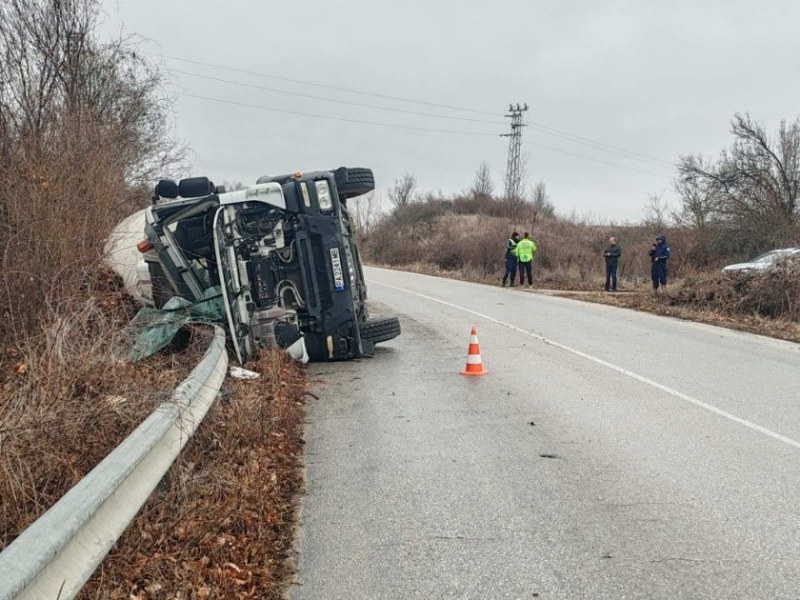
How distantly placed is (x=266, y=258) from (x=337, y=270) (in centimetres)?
92

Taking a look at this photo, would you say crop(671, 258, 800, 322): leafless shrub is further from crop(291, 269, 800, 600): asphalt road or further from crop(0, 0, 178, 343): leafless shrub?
crop(0, 0, 178, 343): leafless shrub

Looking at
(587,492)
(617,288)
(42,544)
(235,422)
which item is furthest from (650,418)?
(617,288)

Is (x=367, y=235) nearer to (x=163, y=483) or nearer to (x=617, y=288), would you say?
(x=617, y=288)

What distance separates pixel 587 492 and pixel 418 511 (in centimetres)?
118

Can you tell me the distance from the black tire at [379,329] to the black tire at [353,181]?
6.19ft

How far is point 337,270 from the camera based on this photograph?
8.34m

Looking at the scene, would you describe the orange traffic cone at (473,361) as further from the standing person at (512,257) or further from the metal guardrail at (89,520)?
the standing person at (512,257)

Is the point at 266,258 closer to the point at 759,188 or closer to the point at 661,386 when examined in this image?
the point at 661,386

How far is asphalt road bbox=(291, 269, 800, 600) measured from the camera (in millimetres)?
3230

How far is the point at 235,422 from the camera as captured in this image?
499 cm

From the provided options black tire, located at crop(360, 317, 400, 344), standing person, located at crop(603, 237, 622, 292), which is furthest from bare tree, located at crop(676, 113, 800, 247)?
black tire, located at crop(360, 317, 400, 344)

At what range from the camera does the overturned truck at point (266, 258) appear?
786 cm

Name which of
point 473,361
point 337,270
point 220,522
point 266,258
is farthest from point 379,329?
point 220,522

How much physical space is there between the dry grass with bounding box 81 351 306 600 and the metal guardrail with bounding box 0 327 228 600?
36 cm
